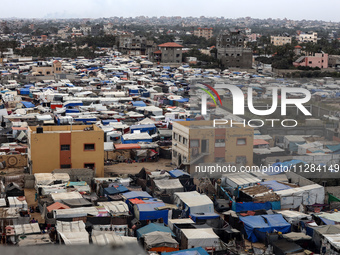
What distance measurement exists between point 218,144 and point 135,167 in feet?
5.54

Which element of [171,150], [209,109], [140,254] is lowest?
[171,150]

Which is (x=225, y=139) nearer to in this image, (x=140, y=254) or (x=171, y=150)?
(x=171, y=150)

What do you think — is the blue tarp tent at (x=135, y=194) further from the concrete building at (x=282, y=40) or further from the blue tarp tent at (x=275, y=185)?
the concrete building at (x=282, y=40)

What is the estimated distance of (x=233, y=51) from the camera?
29.7 m

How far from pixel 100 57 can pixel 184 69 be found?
27.8 feet

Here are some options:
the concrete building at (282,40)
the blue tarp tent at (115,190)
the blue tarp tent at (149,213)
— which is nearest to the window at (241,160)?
the blue tarp tent at (115,190)

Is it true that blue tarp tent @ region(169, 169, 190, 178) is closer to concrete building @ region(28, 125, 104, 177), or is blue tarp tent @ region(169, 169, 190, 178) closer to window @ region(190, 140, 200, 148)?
window @ region(190, 140, 200, 148)

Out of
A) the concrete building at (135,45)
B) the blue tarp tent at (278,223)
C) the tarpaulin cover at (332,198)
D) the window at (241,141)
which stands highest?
the concrete building at (135,45)

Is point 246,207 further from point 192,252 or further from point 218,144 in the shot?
point 218,144

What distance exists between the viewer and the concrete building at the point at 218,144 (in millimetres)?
8828

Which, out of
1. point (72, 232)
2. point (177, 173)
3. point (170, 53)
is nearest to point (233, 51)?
point (170, 53)

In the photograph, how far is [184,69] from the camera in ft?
88.1

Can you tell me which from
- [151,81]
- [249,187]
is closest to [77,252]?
[249,187]

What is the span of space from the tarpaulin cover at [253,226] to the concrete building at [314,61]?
77.5 ft
